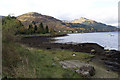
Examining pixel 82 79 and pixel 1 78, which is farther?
pixel 82 79

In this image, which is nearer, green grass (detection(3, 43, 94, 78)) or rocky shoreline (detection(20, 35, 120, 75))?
green grass (detection(3, 43, 94, 78))

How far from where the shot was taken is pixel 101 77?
11.3 metres

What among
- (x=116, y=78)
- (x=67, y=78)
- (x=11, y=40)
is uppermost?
(x=11, y=40)

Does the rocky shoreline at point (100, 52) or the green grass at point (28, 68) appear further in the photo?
the rocky shoreline at point (100, 52)

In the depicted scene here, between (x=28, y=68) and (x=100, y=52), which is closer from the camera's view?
(x=28, y=68)

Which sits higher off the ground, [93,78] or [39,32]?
[39,32]

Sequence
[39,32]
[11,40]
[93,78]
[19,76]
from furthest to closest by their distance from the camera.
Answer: [39,32] → [11,40] → [93,78] → [19,76]

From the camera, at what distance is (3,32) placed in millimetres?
12883

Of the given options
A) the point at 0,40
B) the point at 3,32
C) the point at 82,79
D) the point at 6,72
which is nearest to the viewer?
the point at 6,72

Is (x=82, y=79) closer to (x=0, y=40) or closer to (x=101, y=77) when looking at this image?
(x=101, y=77)

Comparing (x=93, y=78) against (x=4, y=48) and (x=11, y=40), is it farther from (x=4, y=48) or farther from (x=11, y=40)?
(x=11, y=40)

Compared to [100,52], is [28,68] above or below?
above

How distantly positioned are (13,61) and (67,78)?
251 inches

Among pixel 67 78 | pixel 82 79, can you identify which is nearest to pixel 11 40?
pixel 67 78
